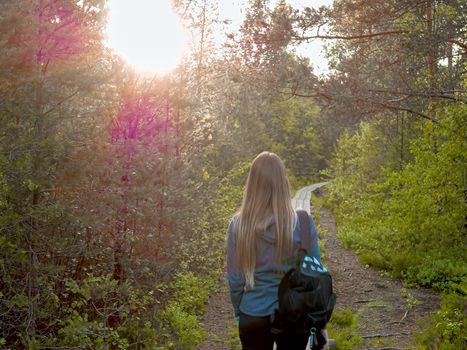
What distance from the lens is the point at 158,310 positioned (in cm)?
664

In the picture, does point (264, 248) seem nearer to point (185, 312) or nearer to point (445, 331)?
point (445, 331)

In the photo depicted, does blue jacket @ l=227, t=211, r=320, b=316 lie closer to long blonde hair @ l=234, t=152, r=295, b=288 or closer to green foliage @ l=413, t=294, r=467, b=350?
long blonde hair @ l=234, t=152, r=295, b=288

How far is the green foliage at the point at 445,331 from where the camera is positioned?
6.41m

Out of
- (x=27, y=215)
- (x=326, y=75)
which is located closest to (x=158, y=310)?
(x=27, y=215)

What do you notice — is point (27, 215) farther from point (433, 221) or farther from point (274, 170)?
point (433, 221)

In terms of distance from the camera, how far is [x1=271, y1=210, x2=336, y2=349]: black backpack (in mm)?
3295

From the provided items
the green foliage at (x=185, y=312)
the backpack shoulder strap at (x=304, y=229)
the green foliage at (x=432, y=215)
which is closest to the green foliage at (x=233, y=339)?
the green foliage at (x=185, y=312)

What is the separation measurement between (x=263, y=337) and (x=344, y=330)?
446cm

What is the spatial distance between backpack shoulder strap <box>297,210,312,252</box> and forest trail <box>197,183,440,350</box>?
4.12m

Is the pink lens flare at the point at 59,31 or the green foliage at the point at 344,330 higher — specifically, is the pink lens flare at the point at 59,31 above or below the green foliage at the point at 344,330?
above

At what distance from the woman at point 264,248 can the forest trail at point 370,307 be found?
4009 millimetres

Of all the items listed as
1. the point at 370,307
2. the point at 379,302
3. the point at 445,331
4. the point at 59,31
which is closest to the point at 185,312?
the point at 370,307

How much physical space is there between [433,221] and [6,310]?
315 inches

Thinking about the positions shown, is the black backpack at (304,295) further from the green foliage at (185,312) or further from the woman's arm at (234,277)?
the green foliage at (185,312)
